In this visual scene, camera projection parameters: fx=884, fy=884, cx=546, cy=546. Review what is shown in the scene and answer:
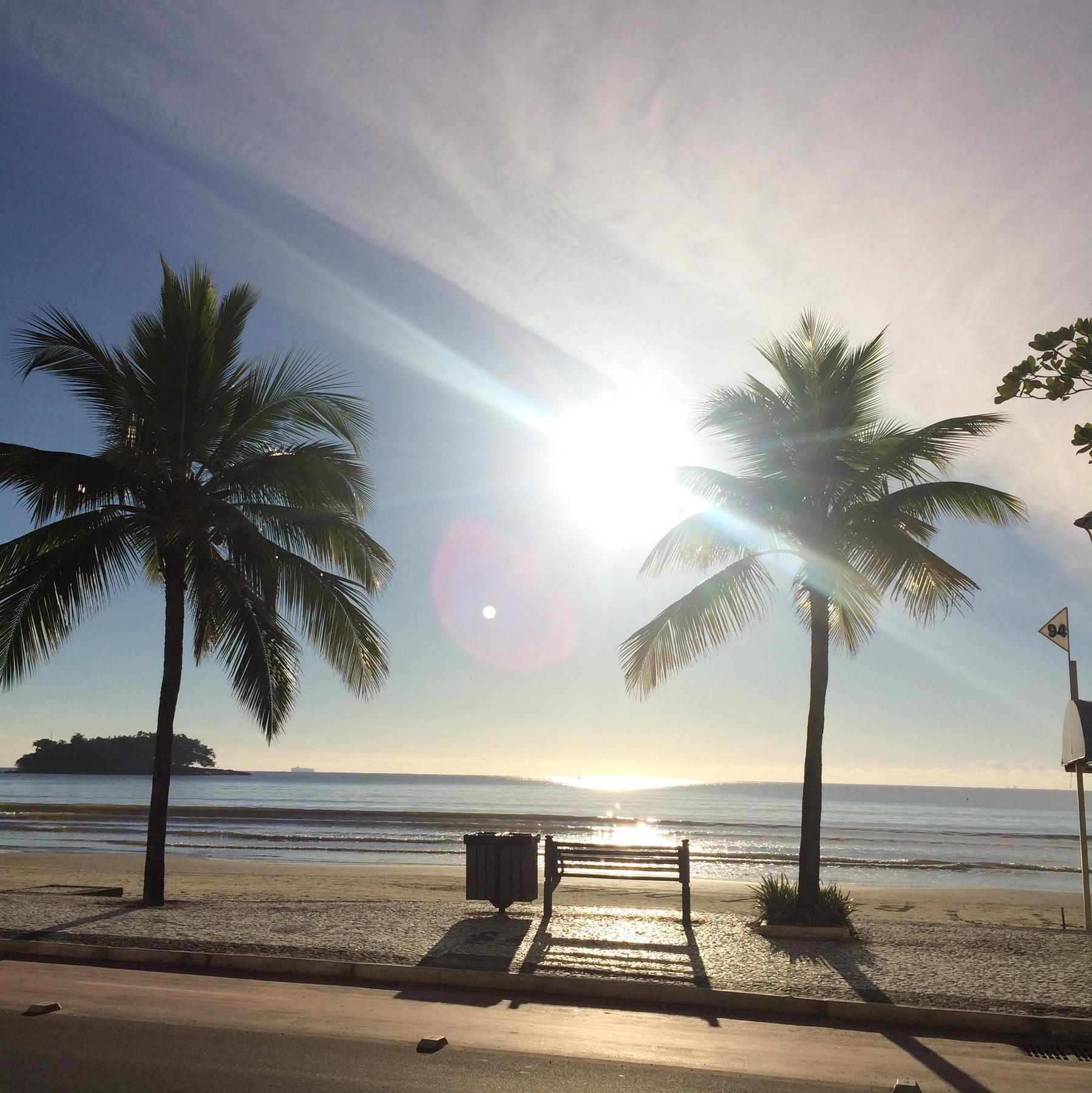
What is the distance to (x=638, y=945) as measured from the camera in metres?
10.1

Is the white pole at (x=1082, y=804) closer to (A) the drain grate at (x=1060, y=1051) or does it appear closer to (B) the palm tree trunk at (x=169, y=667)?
(A) the drain grate at (x=1060, y=1051)

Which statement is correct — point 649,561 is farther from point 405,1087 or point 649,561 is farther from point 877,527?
point 405,1087

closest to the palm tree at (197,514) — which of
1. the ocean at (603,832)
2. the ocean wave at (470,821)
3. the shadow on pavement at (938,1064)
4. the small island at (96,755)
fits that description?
the shadow on pavement at (938,1064)

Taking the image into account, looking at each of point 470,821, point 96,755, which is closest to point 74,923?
point 470,821

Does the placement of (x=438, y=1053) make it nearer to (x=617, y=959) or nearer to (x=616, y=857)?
(x=617, y=959)

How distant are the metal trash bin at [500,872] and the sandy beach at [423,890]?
12.6ft

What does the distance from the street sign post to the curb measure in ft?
17.3

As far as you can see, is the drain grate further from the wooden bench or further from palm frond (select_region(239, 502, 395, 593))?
palm frond (select_region(239, 502, 395, 593))

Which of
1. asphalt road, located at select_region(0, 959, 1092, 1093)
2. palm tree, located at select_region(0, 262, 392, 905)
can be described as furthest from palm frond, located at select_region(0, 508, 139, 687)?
asphalt road, located at select_region(0, 959, 1092, 1093)

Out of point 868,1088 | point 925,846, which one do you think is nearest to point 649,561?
point 868,1088

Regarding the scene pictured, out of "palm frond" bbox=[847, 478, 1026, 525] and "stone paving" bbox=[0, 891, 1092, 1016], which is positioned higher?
"palm frond" bbox=[847, 478, 1026, 525]

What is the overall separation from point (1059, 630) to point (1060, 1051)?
7999 millimetres

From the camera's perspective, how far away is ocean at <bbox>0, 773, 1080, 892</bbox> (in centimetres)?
3506

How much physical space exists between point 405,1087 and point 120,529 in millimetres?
10113
